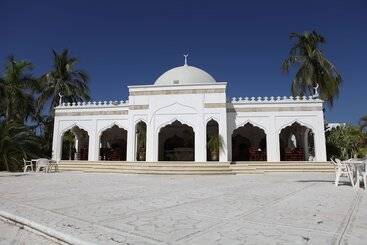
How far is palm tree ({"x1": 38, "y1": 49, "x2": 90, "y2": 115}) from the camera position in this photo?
87.6 feet


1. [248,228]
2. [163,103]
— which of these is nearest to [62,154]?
[163,103]

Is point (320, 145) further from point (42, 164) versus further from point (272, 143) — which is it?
point (42, 164)

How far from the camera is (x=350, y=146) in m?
31.8

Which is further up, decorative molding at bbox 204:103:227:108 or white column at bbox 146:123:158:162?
decorative molding at bbox 204:103:227:108

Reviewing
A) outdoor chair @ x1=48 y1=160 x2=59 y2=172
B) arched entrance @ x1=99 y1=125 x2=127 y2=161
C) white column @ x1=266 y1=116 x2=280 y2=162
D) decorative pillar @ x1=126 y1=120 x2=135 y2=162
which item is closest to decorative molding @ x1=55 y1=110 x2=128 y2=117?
decorative pillar @ x1=126 y1=120 x2=135 y2=162

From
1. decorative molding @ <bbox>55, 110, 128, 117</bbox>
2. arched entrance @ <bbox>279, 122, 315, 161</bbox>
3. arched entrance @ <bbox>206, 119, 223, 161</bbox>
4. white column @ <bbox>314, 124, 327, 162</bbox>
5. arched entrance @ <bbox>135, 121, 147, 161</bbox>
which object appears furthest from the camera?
decorative molding @ <bbox>55, 110, 128, 117</bbox>

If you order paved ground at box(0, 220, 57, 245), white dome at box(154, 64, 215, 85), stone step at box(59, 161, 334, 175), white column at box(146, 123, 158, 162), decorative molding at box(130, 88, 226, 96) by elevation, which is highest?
white dome at box(154, 64, 215, 85)

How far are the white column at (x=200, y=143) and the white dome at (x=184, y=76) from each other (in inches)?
213

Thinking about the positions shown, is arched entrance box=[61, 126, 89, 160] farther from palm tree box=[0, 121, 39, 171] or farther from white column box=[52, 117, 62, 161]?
palm tree box=[0, 121, 39, 171]

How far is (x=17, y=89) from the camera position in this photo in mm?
23297

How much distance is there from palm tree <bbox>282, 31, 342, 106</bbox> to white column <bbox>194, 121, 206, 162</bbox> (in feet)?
29.0

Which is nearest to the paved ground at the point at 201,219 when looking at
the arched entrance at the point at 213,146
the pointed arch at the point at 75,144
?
the arched entrance at the point at 213,146

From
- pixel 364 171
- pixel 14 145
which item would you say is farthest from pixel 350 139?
pixel 14 145

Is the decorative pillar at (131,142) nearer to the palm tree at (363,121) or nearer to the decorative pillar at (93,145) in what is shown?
the decorative pillar at (93,145)
